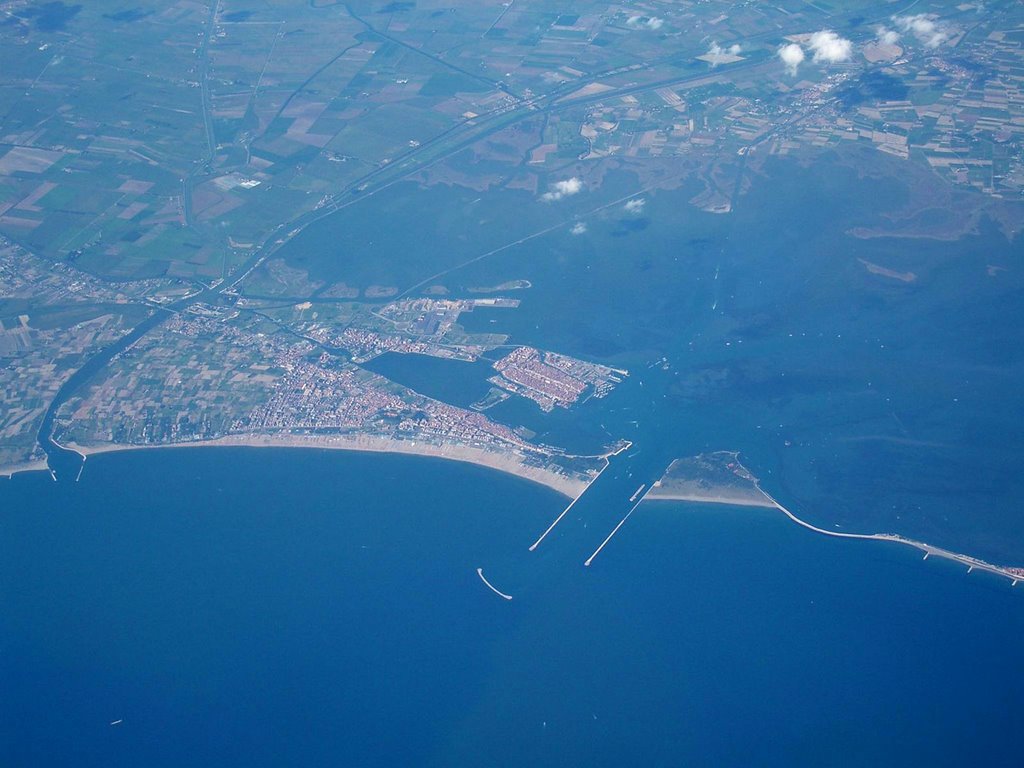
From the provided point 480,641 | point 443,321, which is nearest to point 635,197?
point 443,321

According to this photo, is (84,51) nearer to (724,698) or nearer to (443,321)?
(443,321)

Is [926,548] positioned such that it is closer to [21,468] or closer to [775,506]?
[775,506]

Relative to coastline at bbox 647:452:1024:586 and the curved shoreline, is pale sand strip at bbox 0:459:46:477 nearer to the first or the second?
coastline at bbox 647:452:1024:586

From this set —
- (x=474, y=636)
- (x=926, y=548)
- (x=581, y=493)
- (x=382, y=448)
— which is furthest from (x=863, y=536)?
(x=382, y=448)

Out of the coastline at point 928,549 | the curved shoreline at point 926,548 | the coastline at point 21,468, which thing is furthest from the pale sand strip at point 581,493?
the coastline at point 21,468

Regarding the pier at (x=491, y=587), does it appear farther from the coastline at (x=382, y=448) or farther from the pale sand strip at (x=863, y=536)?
the coastline at (x=382, y=448)

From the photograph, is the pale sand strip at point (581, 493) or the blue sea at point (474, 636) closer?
the blue sea at point (474, 636)
